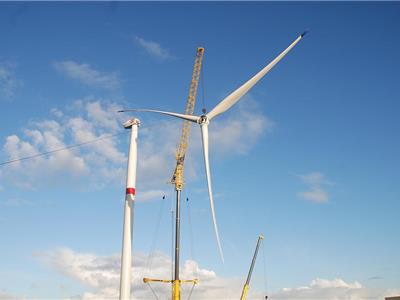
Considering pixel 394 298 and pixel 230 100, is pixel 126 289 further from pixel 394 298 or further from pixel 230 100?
pixel 394 298

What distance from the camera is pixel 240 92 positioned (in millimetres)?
74438

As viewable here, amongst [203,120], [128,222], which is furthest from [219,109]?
[128,222]

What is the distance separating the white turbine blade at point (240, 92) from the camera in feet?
221

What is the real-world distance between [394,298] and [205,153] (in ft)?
371

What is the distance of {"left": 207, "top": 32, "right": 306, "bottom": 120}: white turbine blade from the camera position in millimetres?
67319

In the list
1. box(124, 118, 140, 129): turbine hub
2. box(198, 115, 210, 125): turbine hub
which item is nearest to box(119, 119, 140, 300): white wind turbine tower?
box(124, 118, 140, 129): turbine hub

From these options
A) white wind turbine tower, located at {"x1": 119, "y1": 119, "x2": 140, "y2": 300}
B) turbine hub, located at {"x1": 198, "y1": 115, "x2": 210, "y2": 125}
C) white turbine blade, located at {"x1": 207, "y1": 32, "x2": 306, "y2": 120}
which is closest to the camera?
white wind turbine tower, located at {"x1": 119, "y1": 119, "x2": 140, "y2": 300}

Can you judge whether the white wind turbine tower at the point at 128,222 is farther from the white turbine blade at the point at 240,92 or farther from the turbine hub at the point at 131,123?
the white turbine blade at the point at 240,92

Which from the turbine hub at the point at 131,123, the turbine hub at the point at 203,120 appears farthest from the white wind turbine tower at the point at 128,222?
the turbine hub at the point at 203,120

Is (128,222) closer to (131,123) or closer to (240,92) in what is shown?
(131,123)

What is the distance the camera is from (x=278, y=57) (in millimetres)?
67125

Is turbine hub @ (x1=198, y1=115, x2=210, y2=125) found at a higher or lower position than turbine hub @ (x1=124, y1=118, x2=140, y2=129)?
higher

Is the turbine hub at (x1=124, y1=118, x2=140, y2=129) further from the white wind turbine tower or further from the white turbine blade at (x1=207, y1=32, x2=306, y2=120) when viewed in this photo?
the white turbine blade at (x1=207, y1=32, x2=306, y2=120)

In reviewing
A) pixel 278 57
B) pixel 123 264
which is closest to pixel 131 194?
pixel 123 264
